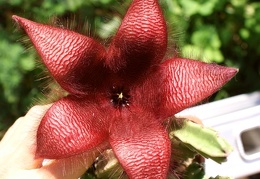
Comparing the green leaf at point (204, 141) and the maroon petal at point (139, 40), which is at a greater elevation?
the maroon petal at point (139, 40)

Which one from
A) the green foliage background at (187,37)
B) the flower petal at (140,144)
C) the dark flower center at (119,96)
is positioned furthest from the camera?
the green foliage background at (187,37)

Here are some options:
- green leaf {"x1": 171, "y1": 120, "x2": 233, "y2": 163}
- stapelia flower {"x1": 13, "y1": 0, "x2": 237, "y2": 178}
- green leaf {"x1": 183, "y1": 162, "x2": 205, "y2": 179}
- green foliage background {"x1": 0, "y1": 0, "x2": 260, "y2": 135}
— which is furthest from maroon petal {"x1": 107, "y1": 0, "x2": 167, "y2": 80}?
green foliage background {"x1": 0, "y1": 0, "x2": 260, "y2": 135}

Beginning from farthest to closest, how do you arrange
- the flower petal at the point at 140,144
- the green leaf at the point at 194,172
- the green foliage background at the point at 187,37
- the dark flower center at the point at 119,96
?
the green foliage background at the point at 187,37 < the green leaf at the point at 194,172 < the dark flower center at the point at 119,96 < the flower petal at the point at 140,144

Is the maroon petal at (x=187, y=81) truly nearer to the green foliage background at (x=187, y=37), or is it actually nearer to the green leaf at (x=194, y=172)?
the green leaf at (x=194, y=172)

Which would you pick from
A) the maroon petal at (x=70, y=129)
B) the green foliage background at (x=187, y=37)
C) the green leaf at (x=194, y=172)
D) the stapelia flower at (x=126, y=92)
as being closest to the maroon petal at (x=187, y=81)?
the stapelia flower at (x=126, y=92)

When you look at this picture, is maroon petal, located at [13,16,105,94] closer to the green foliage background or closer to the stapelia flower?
the stapelia flower

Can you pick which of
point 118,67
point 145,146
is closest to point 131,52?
point 118,67

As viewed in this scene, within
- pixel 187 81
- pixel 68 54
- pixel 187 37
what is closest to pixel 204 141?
pixel 187 81
